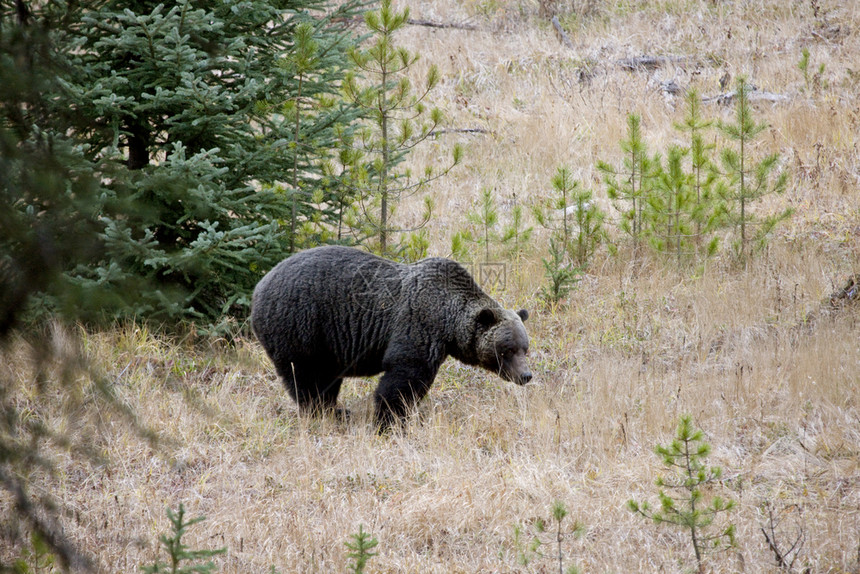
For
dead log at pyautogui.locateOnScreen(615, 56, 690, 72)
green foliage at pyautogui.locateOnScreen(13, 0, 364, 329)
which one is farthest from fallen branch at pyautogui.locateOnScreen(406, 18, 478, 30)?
green foliage at pyautogui.locateOnScreen(13, 0, 364, 329)

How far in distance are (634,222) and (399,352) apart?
4.68 m

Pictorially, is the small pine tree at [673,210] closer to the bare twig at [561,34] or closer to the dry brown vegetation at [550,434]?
the dry brown vegetation at [550,434]

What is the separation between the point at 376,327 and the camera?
22.2 feet

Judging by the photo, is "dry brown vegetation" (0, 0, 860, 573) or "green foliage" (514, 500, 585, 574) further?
"dry brown vegetation" (0, 0, 860, 573)

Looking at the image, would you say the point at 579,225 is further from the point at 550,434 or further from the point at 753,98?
the point at 753,98

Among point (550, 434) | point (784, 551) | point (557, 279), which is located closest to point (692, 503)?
point (784, 551)

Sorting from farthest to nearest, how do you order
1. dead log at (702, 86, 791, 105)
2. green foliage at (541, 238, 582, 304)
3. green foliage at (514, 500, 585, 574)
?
dead log at (702, 86, 791, 105) < green foliage at (541, 238, 582, 304) < green foliage at (514, 500, 585, 574)

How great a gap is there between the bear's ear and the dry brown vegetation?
2.35ft

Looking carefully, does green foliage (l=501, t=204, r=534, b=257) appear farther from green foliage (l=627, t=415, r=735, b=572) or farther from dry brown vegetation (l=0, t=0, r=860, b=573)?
green foliage (l=627, t=415, r=735, b=572)

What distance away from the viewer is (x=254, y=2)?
24.9 ft

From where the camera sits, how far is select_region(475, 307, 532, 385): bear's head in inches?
260

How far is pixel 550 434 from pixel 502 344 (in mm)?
973

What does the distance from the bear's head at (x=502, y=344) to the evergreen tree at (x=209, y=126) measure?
238 cm

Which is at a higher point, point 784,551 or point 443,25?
point 443,25
